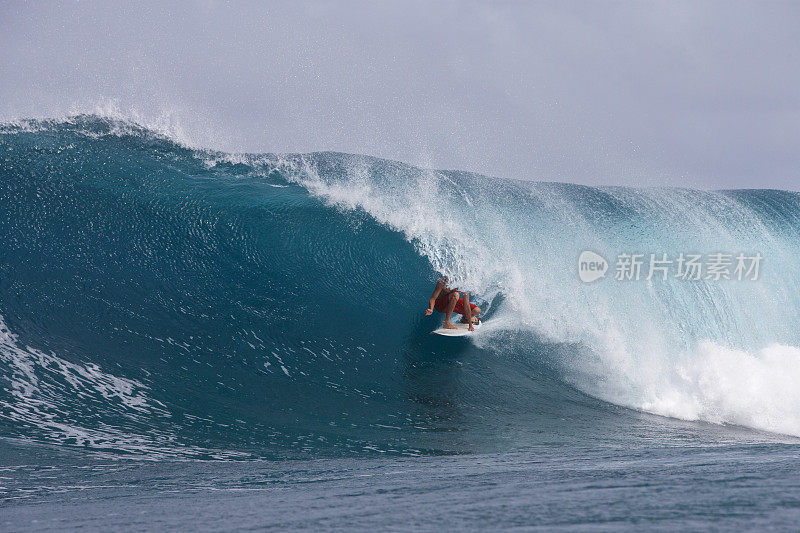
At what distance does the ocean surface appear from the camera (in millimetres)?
3680

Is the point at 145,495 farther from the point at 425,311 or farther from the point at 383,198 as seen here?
the point at 383,198

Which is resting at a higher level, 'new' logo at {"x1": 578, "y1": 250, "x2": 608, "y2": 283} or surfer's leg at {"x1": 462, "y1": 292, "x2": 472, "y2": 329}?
'new' logo at {"x1": 578, "y1": 250, "x2": 608, "y2": 283}

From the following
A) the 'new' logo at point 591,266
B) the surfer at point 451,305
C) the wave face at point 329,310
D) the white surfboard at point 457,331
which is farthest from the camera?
the 'new' logo at point 591,266

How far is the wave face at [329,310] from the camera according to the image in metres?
6.40

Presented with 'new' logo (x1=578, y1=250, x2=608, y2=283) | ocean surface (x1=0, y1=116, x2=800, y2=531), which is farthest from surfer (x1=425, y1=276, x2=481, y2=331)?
'new' logo (x1=578, y1=250, x2=608, y2=283)

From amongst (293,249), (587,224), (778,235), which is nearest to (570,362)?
(293,249)

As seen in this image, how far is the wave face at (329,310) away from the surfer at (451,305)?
0.95 ft

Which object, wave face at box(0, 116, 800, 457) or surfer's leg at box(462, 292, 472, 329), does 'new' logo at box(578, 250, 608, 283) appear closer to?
wave face at box(0, 116, 800, 457)

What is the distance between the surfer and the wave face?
0.95 feet

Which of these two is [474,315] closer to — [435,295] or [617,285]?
[435,295]

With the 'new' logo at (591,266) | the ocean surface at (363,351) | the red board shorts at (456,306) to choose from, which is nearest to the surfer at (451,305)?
the red board shorts at (456,306)

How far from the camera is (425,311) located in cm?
949

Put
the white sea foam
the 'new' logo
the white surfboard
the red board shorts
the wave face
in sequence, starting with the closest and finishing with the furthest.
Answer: the wave face
the white sea foam
the white surfboard
the red board shorts
the 'new' logo

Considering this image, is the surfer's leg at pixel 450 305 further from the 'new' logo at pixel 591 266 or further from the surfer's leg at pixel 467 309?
the 'new' logo at pixel 591 266
